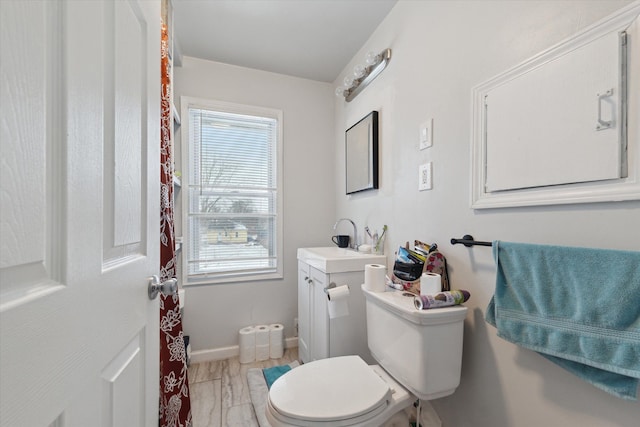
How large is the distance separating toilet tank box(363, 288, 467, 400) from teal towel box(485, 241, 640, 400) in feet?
0.58

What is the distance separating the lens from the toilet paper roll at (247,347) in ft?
7.03

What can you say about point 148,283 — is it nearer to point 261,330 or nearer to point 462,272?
point 462,272

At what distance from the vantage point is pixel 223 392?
1.79 m

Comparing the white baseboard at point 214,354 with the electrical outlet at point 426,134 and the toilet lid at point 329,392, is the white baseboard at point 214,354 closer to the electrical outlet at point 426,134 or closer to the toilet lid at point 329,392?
the toilet lid at point 329,392

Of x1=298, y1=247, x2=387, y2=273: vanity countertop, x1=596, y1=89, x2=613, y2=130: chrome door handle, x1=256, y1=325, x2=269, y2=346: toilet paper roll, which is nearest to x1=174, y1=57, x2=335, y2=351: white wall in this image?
x1=256, y1=325, x2=269, y2=346: toilet paper roll

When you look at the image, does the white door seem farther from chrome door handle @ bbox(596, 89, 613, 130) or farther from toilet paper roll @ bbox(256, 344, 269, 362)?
toilet paper roll @ bbox(256, 344, 269, 362)

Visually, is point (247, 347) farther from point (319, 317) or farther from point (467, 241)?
point (467, 241)

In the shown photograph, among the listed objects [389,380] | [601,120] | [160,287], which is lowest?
[389,380]

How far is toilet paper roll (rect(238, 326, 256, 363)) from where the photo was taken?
2143mm

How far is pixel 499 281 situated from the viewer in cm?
94

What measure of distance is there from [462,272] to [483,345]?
0.29 meters

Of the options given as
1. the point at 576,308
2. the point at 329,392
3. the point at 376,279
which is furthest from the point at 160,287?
the point at 576,308

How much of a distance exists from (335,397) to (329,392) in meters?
0.04

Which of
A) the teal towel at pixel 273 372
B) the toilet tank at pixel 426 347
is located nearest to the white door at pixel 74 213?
the toilet tank at pixel 426 347
